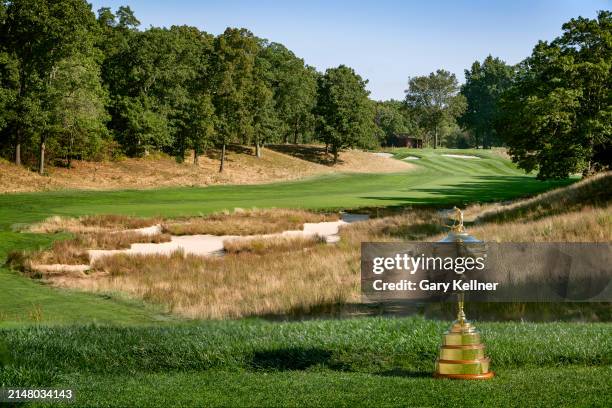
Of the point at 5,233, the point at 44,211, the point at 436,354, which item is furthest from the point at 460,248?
the point at 44,211

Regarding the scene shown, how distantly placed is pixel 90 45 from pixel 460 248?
180ft

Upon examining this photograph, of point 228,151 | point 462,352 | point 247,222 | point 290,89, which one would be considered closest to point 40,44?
point 247,222

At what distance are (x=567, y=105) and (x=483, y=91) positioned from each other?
346 ft

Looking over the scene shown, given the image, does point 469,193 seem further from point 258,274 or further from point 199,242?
point 258,274

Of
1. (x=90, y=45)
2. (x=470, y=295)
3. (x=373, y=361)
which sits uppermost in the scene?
(x=90, y=45)

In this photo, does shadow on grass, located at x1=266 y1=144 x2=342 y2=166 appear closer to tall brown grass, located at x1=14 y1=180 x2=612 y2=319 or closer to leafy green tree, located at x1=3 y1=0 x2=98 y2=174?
leafy green tree, located at x1=3 y1=0 x2=98 y2=174

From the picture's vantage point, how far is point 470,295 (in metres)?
7.96

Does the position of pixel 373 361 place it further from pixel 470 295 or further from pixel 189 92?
pixel 189 92

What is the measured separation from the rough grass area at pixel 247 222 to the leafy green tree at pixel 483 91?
10175 cm

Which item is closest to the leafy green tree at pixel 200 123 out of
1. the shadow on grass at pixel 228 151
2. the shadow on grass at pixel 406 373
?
the shadow on grass at pixel 228 151

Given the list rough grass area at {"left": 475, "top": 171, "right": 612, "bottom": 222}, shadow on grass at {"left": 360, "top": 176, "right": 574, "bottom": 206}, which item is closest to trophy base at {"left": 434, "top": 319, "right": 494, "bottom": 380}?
rough grass area at {"left": 475, "top": 171, "right": 612, "bottom": 222}

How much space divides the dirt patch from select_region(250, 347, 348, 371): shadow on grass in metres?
42.5

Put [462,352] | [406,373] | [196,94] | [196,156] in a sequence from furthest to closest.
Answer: [196,94]
[196,156]
[406,373]
[462,352]

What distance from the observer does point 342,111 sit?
85562 mm
